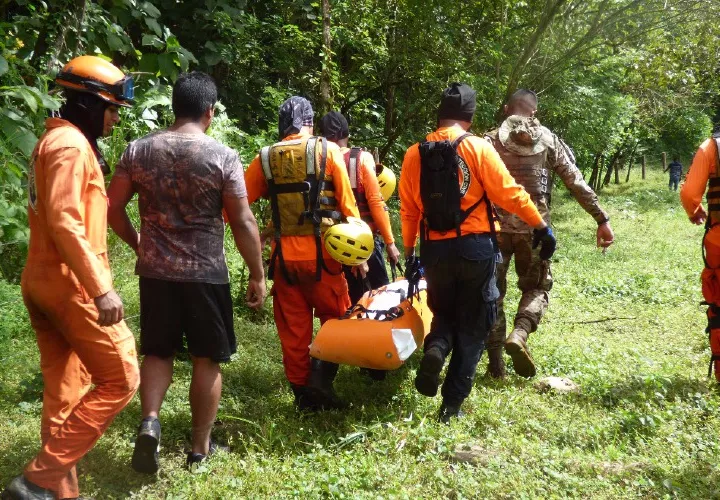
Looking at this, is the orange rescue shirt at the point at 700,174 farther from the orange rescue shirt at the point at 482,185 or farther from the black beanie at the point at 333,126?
the black beanie at the point at 333,126

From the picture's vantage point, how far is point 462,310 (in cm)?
488

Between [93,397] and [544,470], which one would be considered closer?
[93,397]

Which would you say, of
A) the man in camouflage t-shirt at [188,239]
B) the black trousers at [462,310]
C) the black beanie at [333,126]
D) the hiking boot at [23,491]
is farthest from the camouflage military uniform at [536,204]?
the hiking boot at [23,491]

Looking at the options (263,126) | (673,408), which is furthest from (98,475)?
(263,126)

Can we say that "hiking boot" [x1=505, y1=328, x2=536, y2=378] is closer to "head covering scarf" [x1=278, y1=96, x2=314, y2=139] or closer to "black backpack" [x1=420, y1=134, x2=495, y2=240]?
"black backpack" [x1=420, y1=134, x2=495, y2=240]

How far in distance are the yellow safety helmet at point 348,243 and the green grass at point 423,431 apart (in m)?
1.10

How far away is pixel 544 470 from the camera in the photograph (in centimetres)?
390

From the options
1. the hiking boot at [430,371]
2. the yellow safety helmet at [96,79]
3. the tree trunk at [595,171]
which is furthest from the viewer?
the tree trunk at [595,171]

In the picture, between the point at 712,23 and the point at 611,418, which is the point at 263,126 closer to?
the point at 712,23

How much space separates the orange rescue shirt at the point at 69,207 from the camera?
3.11 metres

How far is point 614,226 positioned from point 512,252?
14.6 m

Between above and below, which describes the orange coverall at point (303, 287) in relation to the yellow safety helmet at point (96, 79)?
below

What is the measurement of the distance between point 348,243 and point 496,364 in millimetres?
1937

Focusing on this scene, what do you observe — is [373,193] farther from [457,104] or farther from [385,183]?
[457,104]
